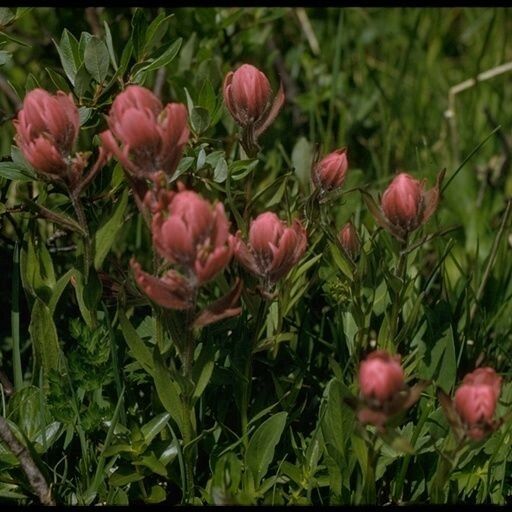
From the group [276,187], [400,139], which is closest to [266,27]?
[400,139]

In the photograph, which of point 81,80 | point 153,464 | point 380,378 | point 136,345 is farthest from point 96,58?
point 380,378

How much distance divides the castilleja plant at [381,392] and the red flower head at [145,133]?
0.44 metres

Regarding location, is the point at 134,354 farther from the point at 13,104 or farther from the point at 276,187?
the point at 13,104

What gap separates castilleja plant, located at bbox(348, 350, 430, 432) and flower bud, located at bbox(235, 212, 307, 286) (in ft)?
0.86

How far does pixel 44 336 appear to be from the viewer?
5.80 feet

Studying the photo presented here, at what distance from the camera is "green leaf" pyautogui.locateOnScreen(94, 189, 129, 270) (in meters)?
1.59

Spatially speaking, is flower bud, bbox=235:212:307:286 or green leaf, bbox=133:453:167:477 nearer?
flower bud, bbox=235:212:307:286

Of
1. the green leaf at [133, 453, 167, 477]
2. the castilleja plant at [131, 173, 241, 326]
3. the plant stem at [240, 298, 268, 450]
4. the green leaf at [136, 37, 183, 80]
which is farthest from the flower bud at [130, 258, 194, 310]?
the green leaf at [136, 37, 183, 80]

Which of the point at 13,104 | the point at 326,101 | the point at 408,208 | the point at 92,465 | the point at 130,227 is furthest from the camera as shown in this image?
the point at 326,101

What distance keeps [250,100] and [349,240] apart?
0.35 m

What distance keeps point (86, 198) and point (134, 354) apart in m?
0.38

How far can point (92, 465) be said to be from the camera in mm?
1753

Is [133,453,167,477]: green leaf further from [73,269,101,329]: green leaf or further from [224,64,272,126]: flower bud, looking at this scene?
[224,64,272,126]: flower bud

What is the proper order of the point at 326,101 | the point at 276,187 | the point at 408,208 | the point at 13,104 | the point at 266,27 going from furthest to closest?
the point at 326,101
the point at 266,27
the point at 13,104
the point at 276,187
the point at 408,208
